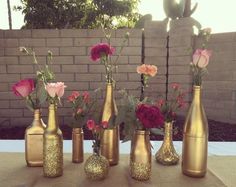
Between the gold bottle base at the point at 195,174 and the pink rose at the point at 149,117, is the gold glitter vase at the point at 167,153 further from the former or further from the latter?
the pink rose at the point at 149,117

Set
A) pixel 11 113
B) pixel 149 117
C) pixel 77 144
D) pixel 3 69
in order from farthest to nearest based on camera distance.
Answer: pixel 11 113 → pixel 3 69 → pixel 77 144 → pixel 149 117

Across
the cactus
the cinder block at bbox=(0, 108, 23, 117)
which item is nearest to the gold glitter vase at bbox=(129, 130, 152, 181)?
the cinder block at bbox=(0, 108, 23, 117)

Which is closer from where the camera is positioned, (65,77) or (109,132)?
(109,132)

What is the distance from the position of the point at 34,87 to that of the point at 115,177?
33 centimetres

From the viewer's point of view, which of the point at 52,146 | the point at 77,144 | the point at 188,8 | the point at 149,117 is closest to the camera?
the point at 149,117

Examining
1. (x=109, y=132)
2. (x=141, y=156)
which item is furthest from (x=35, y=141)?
(x=141, y=156)

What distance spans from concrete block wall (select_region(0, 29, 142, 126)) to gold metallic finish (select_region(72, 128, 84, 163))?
2155 millimetres

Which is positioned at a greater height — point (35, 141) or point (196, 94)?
point (196, 94)

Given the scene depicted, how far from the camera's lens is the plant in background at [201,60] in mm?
821

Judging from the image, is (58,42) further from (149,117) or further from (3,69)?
(149,117)

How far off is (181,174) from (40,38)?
8.39ft

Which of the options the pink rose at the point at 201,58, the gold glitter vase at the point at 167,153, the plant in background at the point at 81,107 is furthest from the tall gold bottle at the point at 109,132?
the pink rose at the point at 201,58

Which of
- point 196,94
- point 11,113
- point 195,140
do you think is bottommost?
point 11,113

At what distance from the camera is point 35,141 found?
96 centimetres
